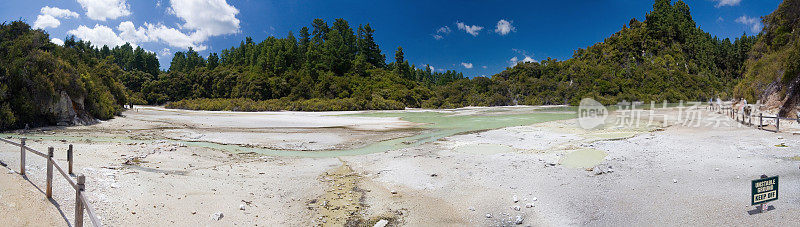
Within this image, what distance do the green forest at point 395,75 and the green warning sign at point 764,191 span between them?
38399mm

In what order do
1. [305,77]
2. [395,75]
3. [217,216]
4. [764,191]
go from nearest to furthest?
[764,191], [217,216], [305,77], [395,75]

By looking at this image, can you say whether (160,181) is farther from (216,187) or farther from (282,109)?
(282,109)

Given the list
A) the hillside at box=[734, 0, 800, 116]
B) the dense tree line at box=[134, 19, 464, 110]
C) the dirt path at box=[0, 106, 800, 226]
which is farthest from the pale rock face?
the hillside at box=[734, 0, 800, 116]

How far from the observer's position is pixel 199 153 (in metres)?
13.4

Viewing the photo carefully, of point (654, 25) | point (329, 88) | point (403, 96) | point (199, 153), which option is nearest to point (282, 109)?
point (329, 88)

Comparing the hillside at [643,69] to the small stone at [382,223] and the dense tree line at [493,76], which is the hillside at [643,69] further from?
the small stone at [382,223]

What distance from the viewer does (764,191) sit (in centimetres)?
589

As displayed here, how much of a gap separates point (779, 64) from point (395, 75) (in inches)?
2348

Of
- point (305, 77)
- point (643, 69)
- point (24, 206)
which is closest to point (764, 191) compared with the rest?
point (24, 206)

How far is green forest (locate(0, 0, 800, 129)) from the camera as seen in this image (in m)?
62.6

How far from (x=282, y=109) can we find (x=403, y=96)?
20.5 m

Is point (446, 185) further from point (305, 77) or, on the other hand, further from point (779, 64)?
point (305, 77)

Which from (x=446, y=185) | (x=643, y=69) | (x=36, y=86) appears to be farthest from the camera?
(x=643, y=69)

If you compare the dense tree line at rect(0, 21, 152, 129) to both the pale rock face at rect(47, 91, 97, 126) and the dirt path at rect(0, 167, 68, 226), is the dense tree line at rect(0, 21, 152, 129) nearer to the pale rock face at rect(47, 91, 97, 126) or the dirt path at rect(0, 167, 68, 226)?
the pale rock face at rect(47, 91, 97, 126)
